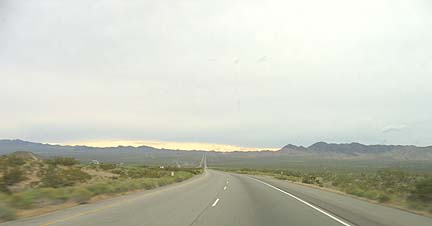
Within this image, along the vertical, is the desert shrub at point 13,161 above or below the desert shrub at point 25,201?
above

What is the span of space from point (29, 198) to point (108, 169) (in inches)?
1721

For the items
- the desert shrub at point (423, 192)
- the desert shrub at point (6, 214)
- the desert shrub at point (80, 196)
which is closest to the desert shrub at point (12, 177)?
the desert shrub at point (80, 196)

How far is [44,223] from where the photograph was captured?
13.2 metres

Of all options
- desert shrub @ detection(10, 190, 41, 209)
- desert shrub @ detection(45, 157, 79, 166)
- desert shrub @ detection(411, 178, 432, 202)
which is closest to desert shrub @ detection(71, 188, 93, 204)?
desert shrub @ detection(10, 190, 41, 209)

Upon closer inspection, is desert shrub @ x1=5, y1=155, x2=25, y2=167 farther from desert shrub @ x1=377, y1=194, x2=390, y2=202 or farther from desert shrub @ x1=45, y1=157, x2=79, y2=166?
desert shrub @ x1=377, y1=194, x2=390, y2=202

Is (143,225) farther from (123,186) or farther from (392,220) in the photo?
(123,186)

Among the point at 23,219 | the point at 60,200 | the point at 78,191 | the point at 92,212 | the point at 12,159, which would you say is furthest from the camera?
the point at 12,159

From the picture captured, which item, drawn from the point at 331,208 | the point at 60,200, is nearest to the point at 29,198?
the point at 60,200

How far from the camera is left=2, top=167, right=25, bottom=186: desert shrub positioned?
32950mm

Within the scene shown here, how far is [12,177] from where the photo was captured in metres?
33.7

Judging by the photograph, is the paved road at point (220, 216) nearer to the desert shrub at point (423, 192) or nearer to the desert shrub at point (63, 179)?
the desert shrub at point (423, 192)

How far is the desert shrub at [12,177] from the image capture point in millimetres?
32950

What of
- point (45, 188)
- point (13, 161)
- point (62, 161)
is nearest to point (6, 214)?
point (45, 188)

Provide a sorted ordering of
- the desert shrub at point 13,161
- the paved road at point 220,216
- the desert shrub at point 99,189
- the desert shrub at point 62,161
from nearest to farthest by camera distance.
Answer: the paved road at point 220,216 < the desert shrub at point 99,189 < the desert shrub at point 13,161 < the desert shrub at point 62,161
